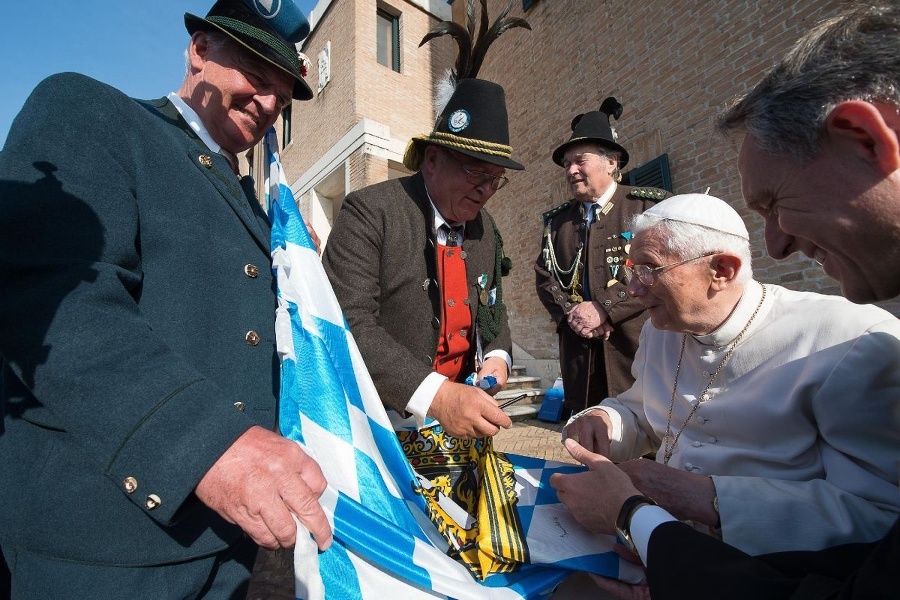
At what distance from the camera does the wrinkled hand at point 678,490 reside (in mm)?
1394

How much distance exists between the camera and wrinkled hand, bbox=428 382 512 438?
1541 mm

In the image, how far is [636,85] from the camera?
6.84 m

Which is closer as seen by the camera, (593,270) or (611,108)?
(593,270)

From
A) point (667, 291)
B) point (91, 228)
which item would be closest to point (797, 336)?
point (667, 291)

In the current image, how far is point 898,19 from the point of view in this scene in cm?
97

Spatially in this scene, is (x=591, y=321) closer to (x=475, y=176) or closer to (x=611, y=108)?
(x=475, y=176)

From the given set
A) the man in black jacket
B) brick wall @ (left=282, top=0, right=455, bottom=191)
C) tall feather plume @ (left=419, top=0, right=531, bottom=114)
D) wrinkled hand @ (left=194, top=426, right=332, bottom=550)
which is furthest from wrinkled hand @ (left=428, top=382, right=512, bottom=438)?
brick wall @ (left=282, top=0, right=455, bottom=191)

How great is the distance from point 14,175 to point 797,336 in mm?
2211

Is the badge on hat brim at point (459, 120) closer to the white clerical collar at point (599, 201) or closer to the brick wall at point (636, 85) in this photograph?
the white clerical collar at point (599, 201)

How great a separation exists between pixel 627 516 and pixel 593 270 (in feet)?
7.53

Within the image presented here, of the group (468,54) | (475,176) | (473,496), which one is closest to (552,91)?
(468,54)

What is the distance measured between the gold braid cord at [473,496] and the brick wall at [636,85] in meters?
3.80

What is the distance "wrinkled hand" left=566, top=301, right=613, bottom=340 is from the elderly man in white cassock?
101 cm

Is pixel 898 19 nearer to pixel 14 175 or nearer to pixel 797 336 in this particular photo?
pixel 797 336
